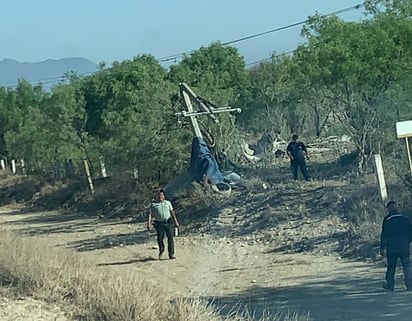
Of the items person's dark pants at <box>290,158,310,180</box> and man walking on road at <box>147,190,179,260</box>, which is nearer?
man walking on road at <box>147,190,179,260</box>

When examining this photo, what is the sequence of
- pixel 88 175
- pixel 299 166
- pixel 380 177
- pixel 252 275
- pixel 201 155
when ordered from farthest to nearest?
pixel 88 175
pixel 201 155
pixel 299 166
pixel 380 177
pixel 252 275

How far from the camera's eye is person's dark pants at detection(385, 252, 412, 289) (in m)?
15.9

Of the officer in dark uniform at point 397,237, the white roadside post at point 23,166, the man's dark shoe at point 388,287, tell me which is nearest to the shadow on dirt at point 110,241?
the man's dark shoe at point 388,287

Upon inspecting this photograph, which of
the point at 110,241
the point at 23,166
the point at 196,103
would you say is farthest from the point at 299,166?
the point at 23,166

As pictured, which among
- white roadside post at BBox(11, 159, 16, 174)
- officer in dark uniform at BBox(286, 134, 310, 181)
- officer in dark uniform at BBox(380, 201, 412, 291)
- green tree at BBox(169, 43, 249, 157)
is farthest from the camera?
white roadside post at BBox(11, 159, 16, 174)

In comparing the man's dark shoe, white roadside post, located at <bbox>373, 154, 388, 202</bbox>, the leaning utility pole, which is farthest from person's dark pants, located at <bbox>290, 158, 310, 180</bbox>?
the man's dark shoe

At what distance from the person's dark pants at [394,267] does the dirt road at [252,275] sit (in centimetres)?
21

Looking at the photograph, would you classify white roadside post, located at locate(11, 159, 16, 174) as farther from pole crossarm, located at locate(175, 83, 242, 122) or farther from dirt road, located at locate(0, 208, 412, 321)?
dirt road, located at locate(0, 208, 412, 321)

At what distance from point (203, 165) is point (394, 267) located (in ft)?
49.8

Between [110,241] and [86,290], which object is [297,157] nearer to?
[110,241]

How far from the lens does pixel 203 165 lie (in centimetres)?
3105

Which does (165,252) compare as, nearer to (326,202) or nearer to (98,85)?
(326,202)

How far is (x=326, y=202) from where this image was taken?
2506 cm

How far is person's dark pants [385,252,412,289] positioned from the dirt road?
21cm
